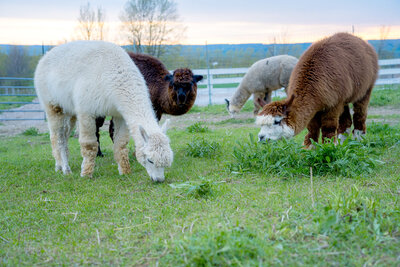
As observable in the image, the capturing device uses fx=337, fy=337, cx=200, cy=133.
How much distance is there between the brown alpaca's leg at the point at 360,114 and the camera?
6414mm

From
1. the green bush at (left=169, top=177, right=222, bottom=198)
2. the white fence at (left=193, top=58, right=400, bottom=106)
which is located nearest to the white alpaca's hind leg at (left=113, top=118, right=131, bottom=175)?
the green bush at (left=169, top=177, right=222, bottom=198)

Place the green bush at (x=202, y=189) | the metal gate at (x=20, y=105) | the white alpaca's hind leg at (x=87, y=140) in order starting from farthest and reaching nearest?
the metal gate at (x=20, y=105) → the white alpaca's hind leg at (x=87, y=140) → the green bush at (x=202, y=189)

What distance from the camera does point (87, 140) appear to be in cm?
517

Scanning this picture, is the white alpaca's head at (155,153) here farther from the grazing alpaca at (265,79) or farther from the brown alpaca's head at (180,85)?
the grazing alpaca at (265,79)

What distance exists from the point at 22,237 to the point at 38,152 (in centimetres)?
512

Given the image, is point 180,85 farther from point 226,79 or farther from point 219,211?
point 226,79

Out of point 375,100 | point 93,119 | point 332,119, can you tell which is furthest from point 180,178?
point 375,100

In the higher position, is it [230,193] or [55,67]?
[55,67]

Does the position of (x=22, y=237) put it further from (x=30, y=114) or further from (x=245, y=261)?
(x=30, y=114)

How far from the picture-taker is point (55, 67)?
547 centimetres

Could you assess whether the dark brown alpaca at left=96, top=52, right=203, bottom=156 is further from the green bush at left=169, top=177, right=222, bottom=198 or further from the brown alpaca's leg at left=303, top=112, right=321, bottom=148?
the green bush at left=169, top=177, right=222, bottom=198

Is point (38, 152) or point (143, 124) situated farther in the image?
point (38, 152)

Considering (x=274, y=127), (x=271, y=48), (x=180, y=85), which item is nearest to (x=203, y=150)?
(x=180, y=85)

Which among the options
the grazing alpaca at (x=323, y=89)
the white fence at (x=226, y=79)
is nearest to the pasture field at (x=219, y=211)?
the grazing alpaca at (x=323, y=89)
